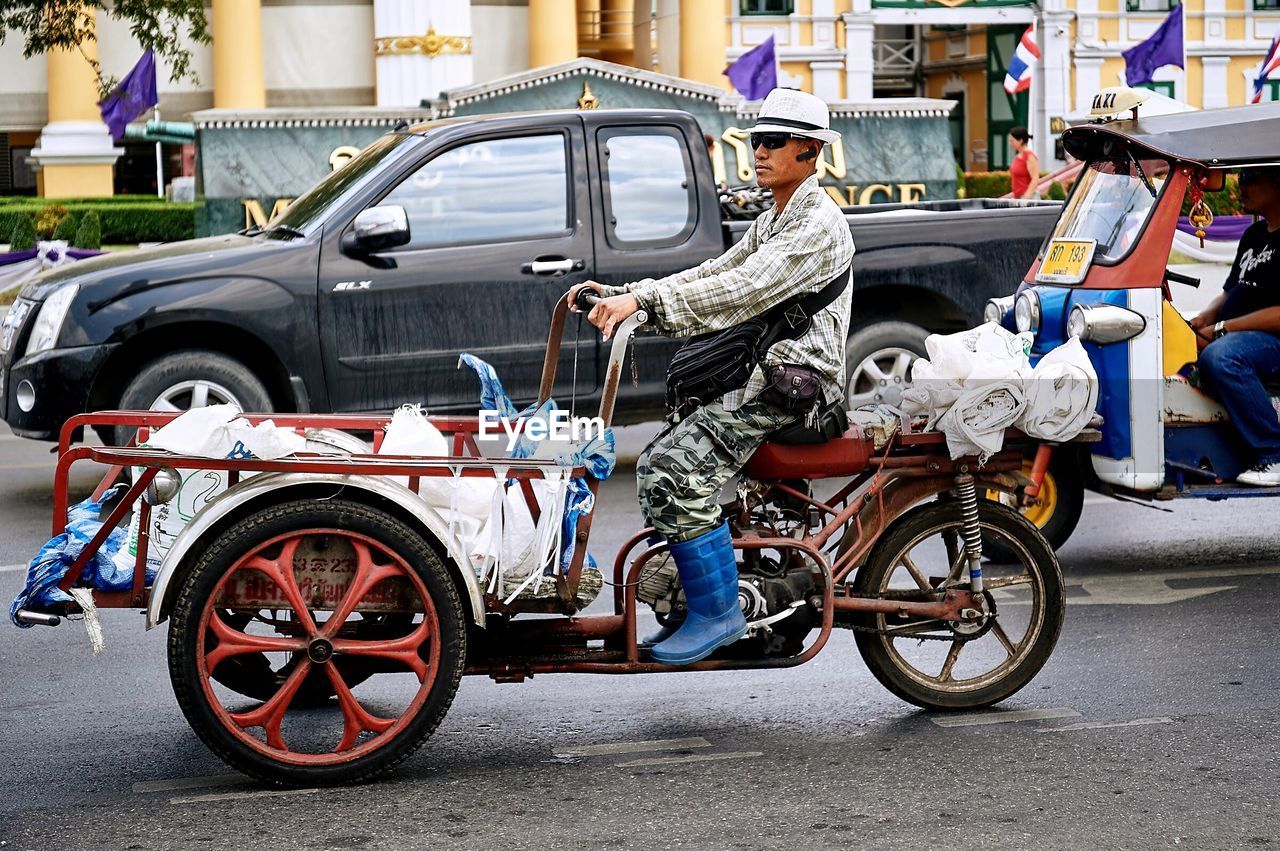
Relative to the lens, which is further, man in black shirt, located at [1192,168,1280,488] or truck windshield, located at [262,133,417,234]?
truck windshield, located at [262,133,417,234]

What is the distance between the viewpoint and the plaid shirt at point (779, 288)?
16.2ft

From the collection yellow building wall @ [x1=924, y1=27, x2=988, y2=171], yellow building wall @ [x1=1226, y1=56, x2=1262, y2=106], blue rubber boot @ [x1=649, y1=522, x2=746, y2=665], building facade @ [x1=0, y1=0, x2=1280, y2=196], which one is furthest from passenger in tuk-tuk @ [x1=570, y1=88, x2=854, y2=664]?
yellow building wall @ [x1=924, y1=27, x2=988, y2=171]

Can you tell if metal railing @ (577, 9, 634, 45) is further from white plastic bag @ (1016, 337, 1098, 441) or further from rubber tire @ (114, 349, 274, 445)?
white plastic bag @ (1016, 337, 1098, 441)

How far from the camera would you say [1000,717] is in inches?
218

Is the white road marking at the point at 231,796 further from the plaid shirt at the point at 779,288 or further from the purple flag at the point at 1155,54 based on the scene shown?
the purple flag at the point at 1155,54

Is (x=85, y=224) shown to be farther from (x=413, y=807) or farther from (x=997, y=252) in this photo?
(x=413, y=807)

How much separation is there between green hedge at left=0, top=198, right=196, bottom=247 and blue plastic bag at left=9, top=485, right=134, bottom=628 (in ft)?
63.8

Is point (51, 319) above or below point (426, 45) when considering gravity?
below

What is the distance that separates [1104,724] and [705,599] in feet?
4.68

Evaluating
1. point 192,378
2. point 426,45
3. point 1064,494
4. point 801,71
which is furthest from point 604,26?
point 1064,494

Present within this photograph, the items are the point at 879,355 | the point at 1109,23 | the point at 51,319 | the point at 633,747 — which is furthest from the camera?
the point at 1109,23

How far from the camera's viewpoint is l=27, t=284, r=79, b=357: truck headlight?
8.90m

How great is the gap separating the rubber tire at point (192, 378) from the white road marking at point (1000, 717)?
4.64 meters

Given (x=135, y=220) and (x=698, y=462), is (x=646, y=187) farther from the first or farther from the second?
(x=135, y=220)
